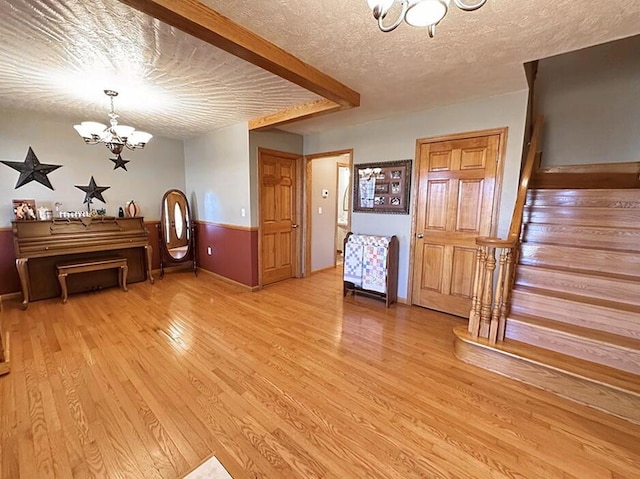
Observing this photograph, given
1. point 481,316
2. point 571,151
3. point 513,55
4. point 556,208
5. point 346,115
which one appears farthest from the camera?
point 571,151

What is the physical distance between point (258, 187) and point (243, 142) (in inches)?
25.2

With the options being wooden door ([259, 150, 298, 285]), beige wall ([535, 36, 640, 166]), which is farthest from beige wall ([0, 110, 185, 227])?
beige wall ([535, 36, 640, 166])

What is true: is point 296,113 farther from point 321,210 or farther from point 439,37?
point 321,210

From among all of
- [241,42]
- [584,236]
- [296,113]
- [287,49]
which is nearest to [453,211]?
[584,236]

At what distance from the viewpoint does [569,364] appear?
6.53 ft

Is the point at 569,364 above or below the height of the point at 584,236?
below

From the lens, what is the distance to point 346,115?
3.48m

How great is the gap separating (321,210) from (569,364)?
3.79m

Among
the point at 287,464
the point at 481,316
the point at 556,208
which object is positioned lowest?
the point at 287,464

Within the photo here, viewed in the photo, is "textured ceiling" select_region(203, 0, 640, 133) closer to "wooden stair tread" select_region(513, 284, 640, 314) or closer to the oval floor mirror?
"wooden stair tread" select_region(513, 284, 640, 314)

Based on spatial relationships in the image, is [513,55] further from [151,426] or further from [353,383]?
[151,426]

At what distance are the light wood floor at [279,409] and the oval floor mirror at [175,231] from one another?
1933 millimetres

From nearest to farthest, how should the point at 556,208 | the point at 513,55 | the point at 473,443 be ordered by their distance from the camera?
the point at 473,443 < the point at 513,55 < the point at 556,208

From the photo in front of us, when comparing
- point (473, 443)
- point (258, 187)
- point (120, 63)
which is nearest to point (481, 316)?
point (473, 443)
